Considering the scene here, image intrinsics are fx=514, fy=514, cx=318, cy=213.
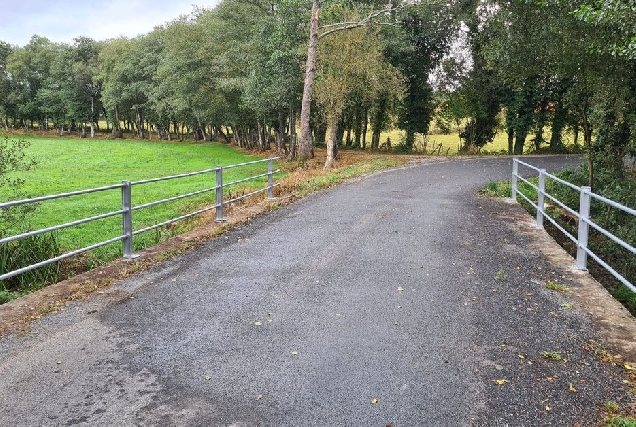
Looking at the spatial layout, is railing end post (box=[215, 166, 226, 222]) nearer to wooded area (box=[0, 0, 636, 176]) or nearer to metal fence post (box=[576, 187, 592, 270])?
wooded area (box=[0, 0, 636, 176])

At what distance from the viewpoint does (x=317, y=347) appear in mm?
4570

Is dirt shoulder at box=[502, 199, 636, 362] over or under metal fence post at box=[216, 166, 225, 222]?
under

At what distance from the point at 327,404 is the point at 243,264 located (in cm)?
395

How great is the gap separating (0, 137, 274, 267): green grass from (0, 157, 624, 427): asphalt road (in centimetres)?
463

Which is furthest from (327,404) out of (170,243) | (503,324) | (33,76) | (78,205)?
(33,76)

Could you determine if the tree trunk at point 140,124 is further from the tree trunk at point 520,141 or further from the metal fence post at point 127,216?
the metal fence post at point 127,216

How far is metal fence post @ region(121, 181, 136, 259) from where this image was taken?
723 cm

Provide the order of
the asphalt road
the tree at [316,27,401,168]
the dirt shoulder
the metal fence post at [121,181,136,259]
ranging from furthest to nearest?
the tree at [316,27,401,168] < the metal fence post at [121,181,136,259] < the dirt shoulder < the asphalt road

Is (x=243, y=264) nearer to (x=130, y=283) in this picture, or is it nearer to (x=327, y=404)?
(x=130, y=283)

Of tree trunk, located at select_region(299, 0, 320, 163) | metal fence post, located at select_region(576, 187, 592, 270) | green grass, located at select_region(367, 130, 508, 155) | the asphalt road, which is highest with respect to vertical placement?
tree trunk, located at select_region(299, 0, 320, 163)

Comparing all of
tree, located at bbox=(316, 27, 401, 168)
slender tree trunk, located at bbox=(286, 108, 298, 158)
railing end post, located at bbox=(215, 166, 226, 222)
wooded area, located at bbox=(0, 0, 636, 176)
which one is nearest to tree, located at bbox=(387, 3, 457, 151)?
wooded area, located at bbox=(0, 0, 636, 176)

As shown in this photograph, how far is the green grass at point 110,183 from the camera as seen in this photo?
1288 centimetres

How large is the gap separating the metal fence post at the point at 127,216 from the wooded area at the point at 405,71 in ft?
18.2

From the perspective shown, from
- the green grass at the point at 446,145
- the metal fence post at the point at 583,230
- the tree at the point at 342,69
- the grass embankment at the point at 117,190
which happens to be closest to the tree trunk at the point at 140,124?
the grass embankment at the point at 117,190
